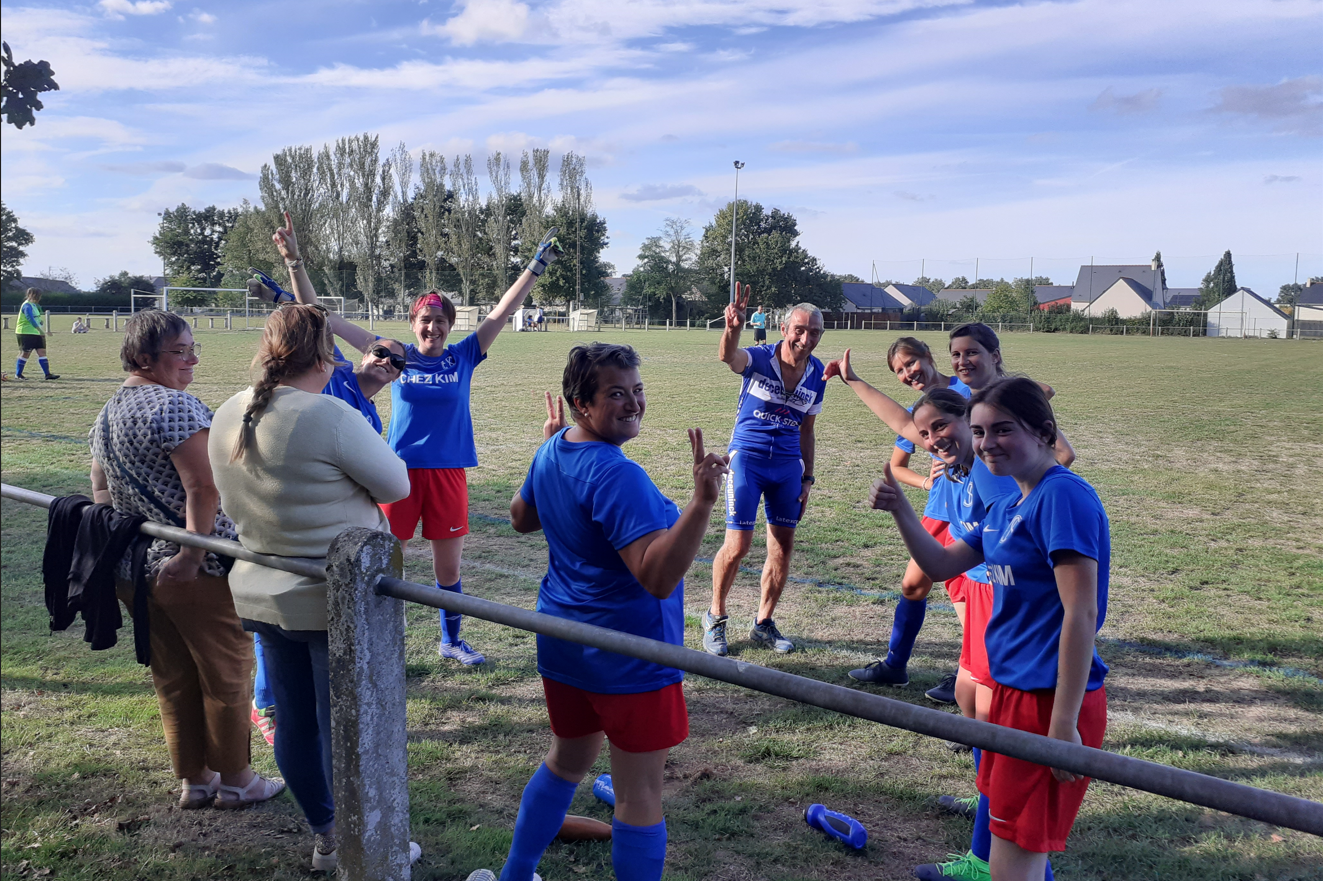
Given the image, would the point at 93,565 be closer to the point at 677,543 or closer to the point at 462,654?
the point at 462,654

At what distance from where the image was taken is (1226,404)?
1800cm

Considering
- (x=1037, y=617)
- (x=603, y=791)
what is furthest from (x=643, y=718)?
(x=603, y=791)

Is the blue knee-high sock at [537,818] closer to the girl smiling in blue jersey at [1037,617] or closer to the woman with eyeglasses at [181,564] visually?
the girl smiling in blue jersey at [1037,617]

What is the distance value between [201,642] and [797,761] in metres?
2.38

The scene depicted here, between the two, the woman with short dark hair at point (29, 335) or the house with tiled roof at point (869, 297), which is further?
the house with tiled roof at point (869, 297)

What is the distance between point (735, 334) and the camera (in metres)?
5.36

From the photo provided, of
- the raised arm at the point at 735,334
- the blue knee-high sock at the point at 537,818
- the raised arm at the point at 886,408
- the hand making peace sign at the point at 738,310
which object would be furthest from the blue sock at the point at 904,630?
the blue knee-high sock at the point at 537,818

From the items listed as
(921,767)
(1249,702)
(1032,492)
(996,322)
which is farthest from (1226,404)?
(996,322)

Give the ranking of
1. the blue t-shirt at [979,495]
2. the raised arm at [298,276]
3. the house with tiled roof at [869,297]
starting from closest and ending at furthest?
1. the blue t-shirt at [979,495]
2. the raised arm at [298,276]
3. the house with tiled roof at [869,297]

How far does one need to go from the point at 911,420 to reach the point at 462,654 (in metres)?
2.62

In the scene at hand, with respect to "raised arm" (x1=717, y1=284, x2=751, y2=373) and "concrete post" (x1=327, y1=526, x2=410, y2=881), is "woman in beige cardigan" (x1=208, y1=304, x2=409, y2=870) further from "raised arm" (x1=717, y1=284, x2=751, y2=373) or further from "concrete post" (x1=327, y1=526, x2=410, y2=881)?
"raised arm" (x1=717, y1=284, x2=751, y2=373)

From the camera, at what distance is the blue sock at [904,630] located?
4.67m

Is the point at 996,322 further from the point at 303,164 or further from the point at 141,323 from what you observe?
the point at 141,323

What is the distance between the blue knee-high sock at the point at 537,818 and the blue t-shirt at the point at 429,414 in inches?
95.0
